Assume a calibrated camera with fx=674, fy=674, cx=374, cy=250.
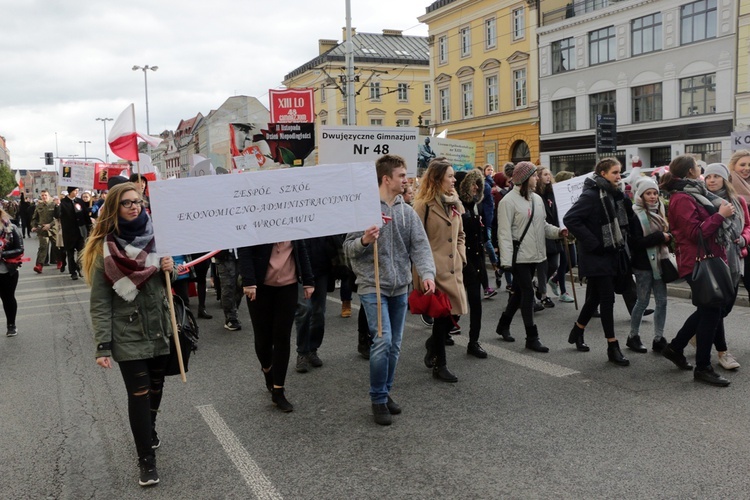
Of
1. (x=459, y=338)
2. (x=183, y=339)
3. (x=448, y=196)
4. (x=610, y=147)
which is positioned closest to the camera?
(x=183, y=339)

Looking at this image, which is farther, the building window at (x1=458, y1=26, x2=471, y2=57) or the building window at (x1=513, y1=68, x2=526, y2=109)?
the building window at (x1=458, y1=26, x2=471, y2=57)

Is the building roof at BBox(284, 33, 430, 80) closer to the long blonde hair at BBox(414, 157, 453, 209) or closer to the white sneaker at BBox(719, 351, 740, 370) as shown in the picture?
the long blonde hair at BBox(414, 157, 453, 209)

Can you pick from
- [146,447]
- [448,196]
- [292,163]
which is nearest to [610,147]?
[292,163]

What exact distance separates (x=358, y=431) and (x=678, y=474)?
6.81 ft

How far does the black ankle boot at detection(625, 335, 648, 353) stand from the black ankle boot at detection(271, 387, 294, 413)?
A: 3519mm

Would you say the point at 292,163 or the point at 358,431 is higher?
the point at 292,163

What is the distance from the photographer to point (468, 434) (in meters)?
4.61

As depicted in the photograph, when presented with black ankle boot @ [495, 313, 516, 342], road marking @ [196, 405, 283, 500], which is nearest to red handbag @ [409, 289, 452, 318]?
road marking @ [196, 405, 283, 500]

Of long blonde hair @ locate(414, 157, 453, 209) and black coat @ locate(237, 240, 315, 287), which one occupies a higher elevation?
long blonde hair @ locate(414, 157, 453, 209)

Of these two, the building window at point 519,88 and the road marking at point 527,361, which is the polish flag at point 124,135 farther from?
the building window at point 519,88

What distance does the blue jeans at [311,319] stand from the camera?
6.54m

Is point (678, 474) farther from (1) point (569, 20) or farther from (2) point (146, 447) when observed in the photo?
(1) point (569, 20)

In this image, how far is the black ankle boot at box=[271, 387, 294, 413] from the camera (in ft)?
17.2

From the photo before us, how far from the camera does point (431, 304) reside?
557cm
